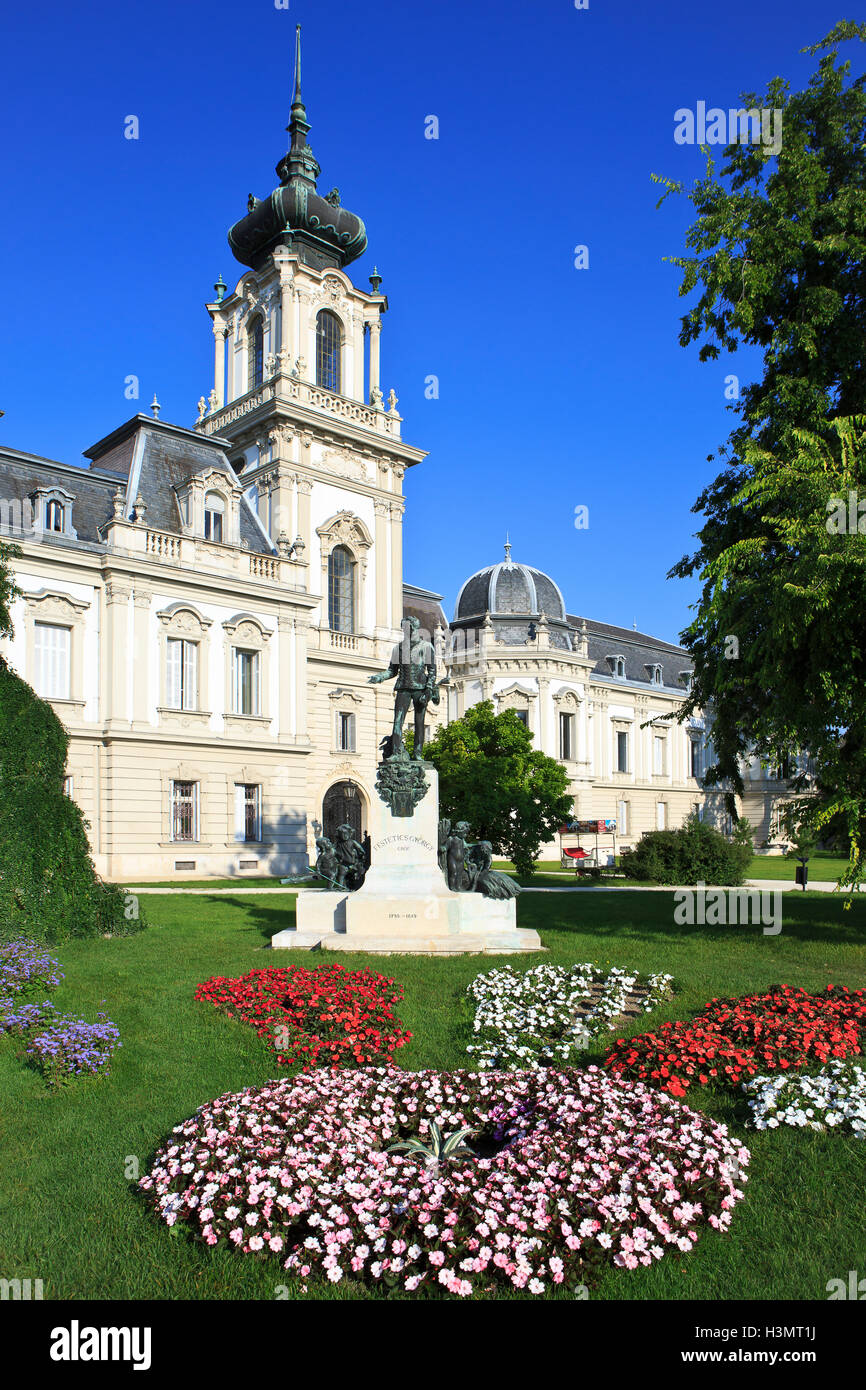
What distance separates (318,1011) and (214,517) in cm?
2783

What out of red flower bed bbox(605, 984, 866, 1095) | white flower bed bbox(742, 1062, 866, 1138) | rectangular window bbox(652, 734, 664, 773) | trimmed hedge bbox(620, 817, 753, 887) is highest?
rectangular window bbox(652, 734, 664, 773)

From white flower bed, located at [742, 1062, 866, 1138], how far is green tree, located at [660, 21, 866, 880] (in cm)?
534

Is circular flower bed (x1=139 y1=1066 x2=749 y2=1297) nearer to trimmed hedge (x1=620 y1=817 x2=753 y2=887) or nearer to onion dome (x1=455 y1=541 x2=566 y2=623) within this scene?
trimmed hedge (x1=620 y1=817 x2=753 y2=887)

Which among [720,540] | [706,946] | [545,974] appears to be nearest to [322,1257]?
[545,974]

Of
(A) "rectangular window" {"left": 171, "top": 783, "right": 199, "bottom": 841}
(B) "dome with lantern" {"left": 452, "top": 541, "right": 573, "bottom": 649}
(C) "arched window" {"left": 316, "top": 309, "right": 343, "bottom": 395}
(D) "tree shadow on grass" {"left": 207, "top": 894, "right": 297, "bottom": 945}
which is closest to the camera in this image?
(D) "tree shadow on grass" {"left": 207, "top": 894, "right": 297, "bottom": 945}

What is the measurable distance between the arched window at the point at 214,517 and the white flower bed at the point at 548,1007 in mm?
26008

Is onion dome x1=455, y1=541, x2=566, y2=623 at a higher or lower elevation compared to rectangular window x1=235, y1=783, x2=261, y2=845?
higher

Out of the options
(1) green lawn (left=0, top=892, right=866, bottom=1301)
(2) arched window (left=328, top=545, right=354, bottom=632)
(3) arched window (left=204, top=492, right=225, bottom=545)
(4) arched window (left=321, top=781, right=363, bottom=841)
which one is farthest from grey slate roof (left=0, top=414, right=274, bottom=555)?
(1) green lawn (left=0, top=892, right=866, bottom=1301)

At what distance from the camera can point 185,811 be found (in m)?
31.7

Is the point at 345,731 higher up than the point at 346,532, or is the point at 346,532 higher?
the point at 346,532

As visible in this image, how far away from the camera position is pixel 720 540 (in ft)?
50.9

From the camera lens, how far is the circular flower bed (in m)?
4.90

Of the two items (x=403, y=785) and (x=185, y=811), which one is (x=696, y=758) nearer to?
(x=185, y=811)

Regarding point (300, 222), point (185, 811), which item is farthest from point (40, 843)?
point (300, 222)
